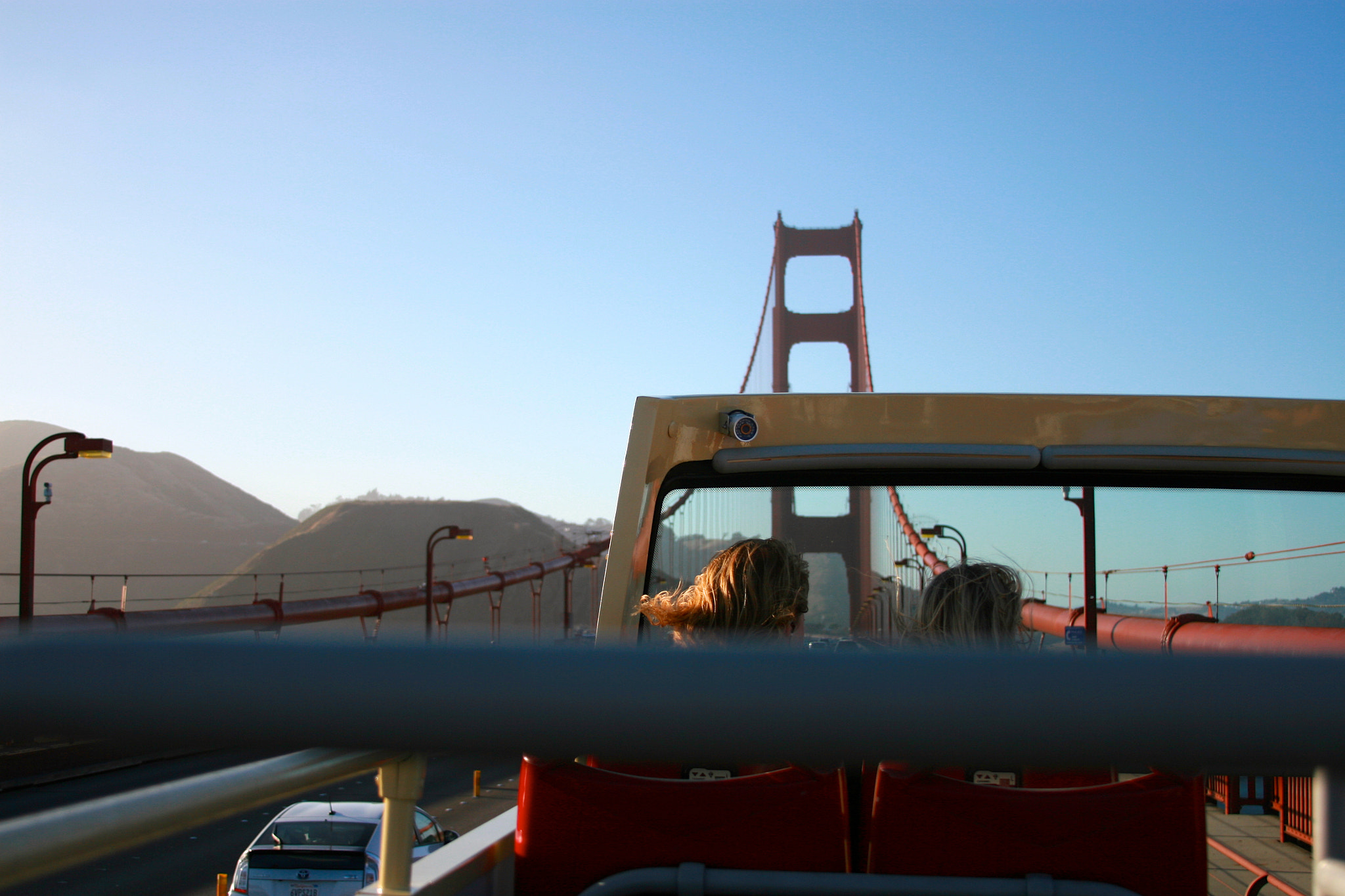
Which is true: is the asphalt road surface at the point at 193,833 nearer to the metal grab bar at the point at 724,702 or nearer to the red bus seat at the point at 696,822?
the red bus seat at the point at 696,822

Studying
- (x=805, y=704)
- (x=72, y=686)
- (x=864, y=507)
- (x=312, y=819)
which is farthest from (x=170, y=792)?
(x=312, y=819)

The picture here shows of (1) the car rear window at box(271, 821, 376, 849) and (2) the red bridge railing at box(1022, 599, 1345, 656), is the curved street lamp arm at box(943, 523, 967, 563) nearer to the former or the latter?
(2) the red bridge railing at box(1022, 599, 1345, 656)

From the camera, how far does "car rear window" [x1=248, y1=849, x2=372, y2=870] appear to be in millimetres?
9141

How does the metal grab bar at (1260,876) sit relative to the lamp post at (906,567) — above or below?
below

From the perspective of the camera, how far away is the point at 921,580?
2418 millimetres

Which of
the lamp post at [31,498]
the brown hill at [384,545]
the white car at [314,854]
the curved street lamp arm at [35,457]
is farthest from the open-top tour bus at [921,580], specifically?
the brown hill at [384,545]

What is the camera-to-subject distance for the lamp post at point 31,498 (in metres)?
14.9

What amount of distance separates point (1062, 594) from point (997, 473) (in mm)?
377

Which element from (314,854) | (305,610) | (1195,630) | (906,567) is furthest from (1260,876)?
(305,610)

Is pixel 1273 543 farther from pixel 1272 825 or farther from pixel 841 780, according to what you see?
pixel 1272 825

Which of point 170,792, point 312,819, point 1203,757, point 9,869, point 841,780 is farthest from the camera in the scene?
point 312,819

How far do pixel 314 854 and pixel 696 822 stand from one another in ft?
28.0

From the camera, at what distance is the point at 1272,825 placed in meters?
5.45

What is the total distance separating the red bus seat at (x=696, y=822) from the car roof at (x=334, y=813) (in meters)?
8.57
